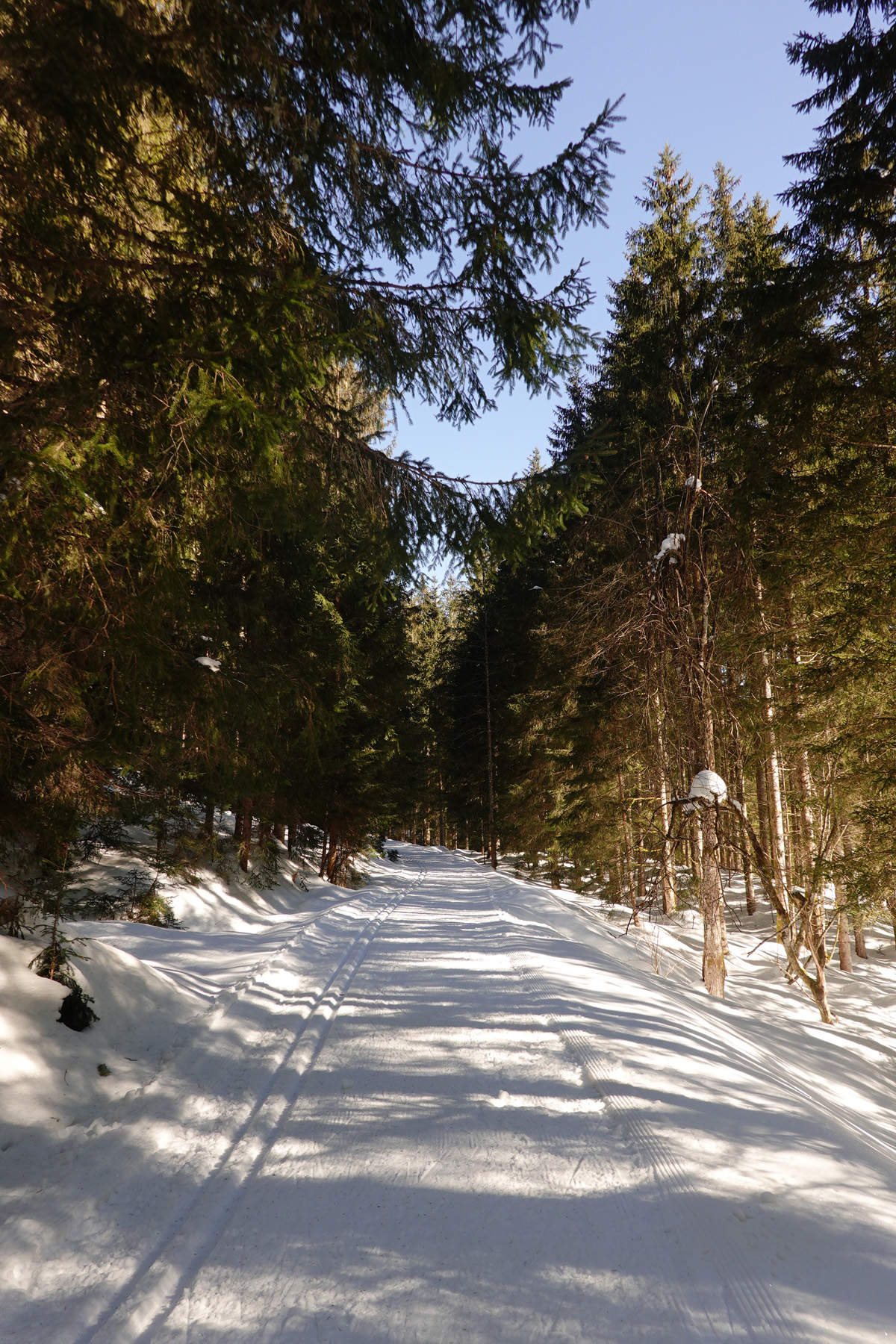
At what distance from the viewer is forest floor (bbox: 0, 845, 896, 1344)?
2297 millimetres

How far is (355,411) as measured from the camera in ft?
23.4

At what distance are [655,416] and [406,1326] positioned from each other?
10.8m

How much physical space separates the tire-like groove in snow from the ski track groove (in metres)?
1.93

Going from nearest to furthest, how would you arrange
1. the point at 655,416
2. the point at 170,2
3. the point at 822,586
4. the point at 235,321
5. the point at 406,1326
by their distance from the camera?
the point at 406,1326, the point at 235,321, the point at 170,2, the point at 822,586, the point at 655,416

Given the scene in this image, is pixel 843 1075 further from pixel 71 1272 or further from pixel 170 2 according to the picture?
pixel 170 2

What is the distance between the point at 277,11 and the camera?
3465mm

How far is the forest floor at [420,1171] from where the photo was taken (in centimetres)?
230

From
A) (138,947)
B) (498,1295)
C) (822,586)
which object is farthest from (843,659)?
(138,947)

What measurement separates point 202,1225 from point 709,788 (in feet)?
20.8

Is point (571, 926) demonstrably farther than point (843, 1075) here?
Yes

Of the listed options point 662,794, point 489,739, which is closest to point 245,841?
point 662,794

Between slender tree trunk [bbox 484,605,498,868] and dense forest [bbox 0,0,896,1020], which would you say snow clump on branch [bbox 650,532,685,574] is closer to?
dense forest [bbox 0,0,896,1020]

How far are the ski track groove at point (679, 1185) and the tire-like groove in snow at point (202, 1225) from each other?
6.33 ft

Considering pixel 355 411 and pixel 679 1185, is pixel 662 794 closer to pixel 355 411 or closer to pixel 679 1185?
pixel 355 411
